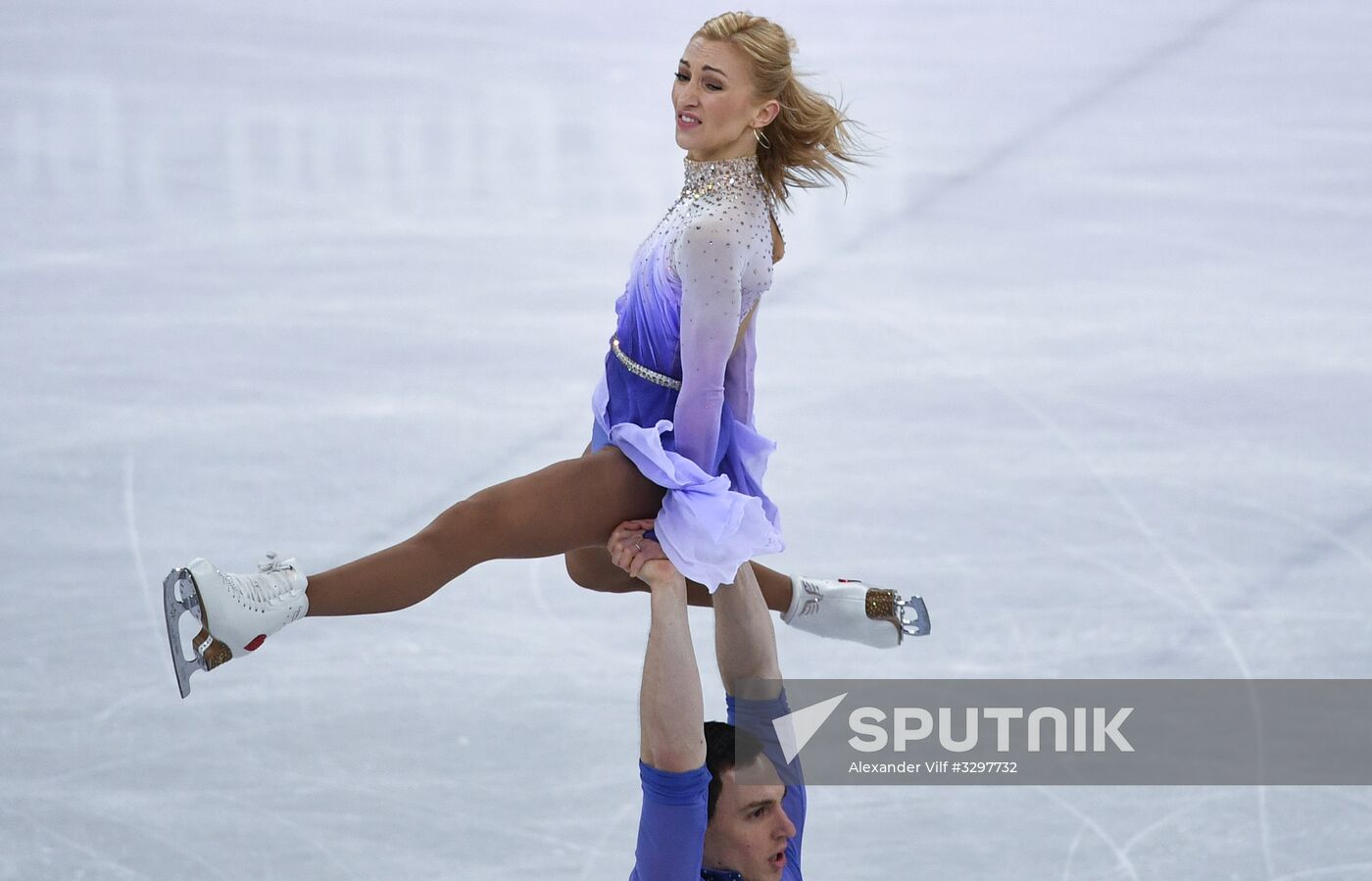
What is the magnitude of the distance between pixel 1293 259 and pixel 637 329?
424 cm

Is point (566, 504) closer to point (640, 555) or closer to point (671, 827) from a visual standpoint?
point (640, 555)

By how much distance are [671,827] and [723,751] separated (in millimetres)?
338

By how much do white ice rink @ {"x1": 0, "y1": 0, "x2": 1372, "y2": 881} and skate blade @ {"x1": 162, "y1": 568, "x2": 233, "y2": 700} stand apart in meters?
1.05

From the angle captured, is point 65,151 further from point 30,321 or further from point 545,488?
point 545,488

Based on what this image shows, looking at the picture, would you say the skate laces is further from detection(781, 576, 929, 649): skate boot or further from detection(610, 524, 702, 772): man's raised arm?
detection(781, 576, 929, 649): skate boot

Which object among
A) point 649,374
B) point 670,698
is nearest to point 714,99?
point 649,374

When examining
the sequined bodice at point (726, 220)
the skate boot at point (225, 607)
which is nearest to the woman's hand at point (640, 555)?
the sequined bodice at point (726, 220)

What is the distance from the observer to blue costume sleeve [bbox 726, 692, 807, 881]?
3309 mm

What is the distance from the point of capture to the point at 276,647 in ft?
15.2

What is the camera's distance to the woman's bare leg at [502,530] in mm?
2986

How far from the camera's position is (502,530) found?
3070 mm

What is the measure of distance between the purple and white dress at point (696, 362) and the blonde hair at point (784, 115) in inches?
2.9

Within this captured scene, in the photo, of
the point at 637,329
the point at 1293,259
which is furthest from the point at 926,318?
the point at 637,329

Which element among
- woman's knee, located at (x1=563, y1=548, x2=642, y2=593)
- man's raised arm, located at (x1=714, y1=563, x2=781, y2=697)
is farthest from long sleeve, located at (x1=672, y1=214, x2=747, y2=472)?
woman's knee, located at (x1=563, y1=548, x2=642, y2=593)
